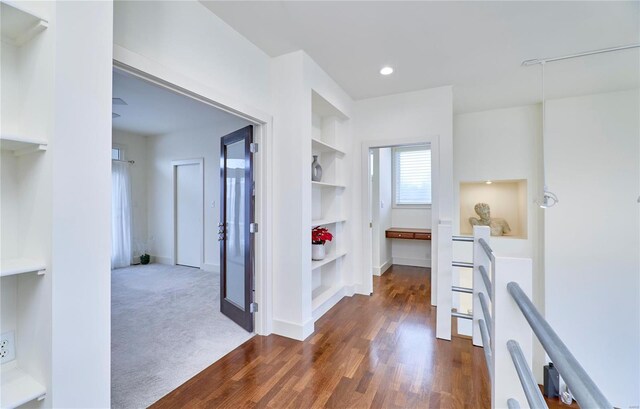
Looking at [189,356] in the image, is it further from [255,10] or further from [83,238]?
[255,10]

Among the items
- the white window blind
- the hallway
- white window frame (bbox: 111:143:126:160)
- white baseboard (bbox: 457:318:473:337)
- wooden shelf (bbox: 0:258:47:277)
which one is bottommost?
white baseboard (bbox: 457:318:473:337)

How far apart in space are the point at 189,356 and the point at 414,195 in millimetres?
4863

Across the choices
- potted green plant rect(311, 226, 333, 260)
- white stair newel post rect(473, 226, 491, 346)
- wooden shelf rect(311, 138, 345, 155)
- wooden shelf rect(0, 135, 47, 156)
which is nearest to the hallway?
white stair newel post rect(473, 226, 491, 346)

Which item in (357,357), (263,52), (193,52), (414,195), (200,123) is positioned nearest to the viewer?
(193,52)

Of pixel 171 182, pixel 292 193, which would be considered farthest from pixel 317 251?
pixel 171 182

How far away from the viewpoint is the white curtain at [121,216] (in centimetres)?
538

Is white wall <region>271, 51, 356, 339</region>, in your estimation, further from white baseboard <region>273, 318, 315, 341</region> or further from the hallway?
the hallway

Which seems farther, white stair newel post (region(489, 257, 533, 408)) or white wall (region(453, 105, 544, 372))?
white wall (region(453, 105, 544, 372))

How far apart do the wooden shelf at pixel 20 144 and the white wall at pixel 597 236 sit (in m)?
5.07

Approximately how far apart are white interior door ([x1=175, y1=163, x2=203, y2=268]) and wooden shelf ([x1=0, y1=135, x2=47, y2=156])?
14.5ft

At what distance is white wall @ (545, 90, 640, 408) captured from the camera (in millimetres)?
3383

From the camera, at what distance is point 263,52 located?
8.73 feet

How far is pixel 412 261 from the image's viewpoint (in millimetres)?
5613

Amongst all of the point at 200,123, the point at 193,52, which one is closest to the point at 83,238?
the point at 193,52
